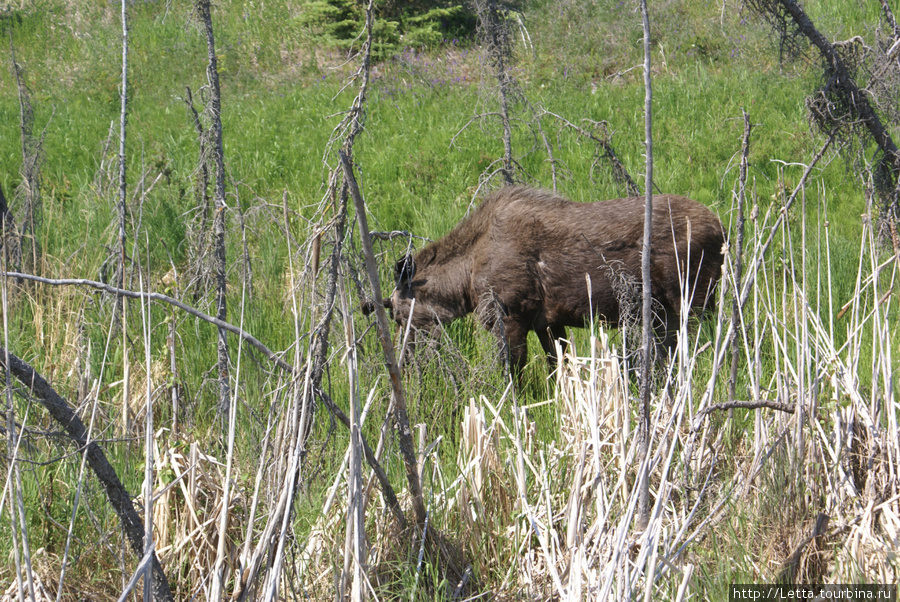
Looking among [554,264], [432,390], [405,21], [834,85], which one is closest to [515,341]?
[554,264]

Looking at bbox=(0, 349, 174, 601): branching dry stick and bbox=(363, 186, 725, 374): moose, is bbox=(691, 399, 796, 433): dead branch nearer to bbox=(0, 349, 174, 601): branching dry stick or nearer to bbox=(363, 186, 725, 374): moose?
bbox=(0, 349, 174, 601): branching dry stick

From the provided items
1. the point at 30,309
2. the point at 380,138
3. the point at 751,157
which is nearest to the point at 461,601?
the point at 30,309

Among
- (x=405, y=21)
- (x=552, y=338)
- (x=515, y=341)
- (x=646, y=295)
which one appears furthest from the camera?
(x=405, y=21)

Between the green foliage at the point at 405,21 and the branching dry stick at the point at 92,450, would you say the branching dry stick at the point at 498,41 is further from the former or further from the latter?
the green foliage at the point at 405,21

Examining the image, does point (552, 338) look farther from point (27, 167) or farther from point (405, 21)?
point (405, 21)

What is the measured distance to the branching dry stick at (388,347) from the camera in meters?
2.43

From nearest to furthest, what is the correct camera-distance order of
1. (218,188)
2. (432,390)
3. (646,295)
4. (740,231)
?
1. (646,295)
2. (740,231)
3. (218,188)
4. (432,390)

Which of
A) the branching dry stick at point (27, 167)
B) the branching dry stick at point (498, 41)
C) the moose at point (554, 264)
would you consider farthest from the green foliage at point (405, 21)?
the moose at point (554, 264)

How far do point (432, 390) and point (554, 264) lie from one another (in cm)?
149

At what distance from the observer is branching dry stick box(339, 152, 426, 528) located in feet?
7.98

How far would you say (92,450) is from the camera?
8.57 feet

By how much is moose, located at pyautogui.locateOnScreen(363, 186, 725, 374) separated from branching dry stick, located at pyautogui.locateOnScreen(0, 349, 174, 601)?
2.76 m

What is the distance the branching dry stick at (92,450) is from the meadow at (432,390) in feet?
0.30

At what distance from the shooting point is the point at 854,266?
6.65 m
